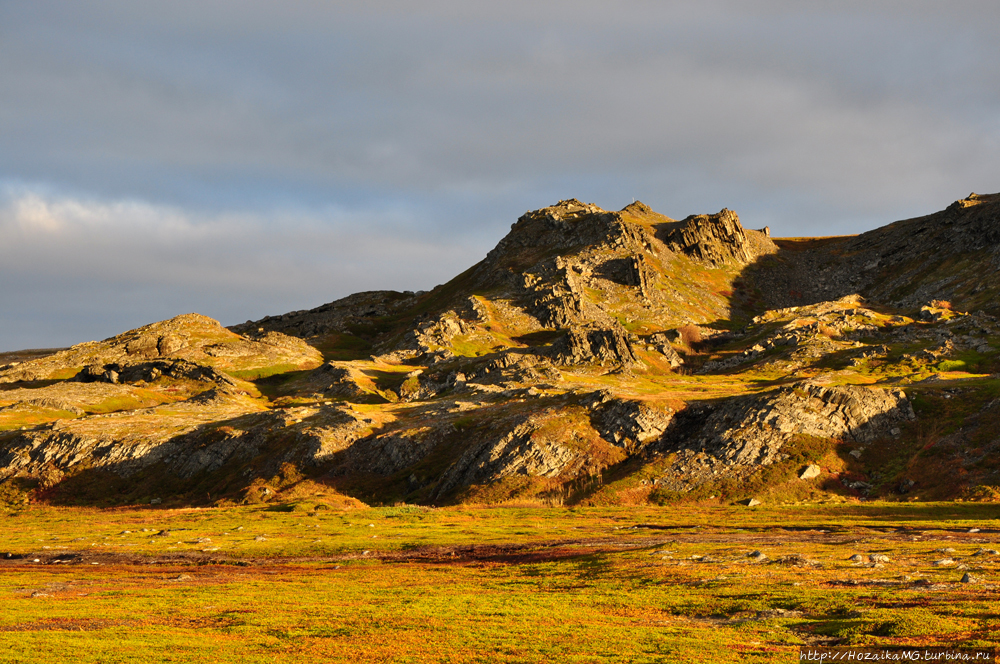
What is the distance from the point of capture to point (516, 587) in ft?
169

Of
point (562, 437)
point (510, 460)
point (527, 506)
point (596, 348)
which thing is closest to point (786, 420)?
point (562, 437)

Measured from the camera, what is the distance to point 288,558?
7262 cm

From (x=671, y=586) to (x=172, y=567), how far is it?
166 feet

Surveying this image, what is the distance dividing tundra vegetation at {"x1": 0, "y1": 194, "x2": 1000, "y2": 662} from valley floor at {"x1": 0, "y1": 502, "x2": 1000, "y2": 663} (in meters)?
0.30

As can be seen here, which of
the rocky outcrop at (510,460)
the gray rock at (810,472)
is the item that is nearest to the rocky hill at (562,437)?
the gray rock at (810,472)

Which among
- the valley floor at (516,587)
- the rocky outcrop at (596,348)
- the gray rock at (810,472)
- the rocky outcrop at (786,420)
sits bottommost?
the gray rock at (810,472)

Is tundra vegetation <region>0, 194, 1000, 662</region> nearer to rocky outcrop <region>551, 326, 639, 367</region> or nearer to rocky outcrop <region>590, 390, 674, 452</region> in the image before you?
rocky outcrop <region>590, 390, 674, 452</region>

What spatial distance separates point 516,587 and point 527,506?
176ft

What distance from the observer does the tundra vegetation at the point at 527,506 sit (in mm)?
37469

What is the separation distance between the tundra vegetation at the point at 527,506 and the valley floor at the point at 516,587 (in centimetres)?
30

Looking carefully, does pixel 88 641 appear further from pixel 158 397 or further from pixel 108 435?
pixel 158 397

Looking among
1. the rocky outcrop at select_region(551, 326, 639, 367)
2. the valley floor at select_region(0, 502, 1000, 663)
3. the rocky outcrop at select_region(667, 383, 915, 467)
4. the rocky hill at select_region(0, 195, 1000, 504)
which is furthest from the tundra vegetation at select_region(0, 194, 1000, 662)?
the rocky outcrop at select_region(551, 326, 639, 367)

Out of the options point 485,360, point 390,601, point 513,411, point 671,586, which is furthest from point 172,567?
point 485,360

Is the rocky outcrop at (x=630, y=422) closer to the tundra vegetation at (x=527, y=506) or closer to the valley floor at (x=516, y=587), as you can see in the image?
the tundra vegetation at (x=527, y=506)
